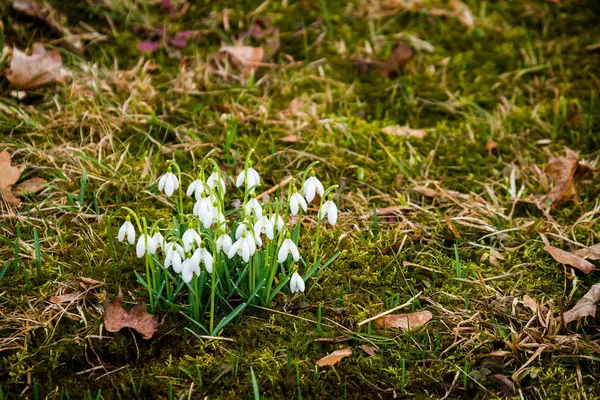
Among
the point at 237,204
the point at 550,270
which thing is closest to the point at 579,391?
the point at 550,270

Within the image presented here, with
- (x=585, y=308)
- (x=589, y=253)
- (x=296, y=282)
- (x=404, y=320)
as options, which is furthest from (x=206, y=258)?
(x=589, y=253)

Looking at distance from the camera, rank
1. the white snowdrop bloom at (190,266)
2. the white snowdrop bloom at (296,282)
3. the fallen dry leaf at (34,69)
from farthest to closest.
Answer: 1. the fallen dry leaf at (34,69)
2. the white snowdrop bloom at (296,282)
3. the white snowdrop bloom at (190,266)

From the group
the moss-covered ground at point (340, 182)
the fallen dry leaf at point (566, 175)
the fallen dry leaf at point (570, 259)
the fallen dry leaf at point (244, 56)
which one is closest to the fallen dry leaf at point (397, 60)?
the moss-covered ground at point (340, 182)

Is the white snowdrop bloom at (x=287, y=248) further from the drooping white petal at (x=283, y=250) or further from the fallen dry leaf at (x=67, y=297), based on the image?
the fallen dry leaf at (x=67, y=297)

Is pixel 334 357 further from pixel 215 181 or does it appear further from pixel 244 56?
pixel 244 56

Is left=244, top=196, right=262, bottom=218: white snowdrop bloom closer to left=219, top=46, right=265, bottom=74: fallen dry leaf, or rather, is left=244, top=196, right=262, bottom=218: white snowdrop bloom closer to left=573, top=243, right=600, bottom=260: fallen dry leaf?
left=573, top=243, right=600, bottom=260: fallen dry leaf
